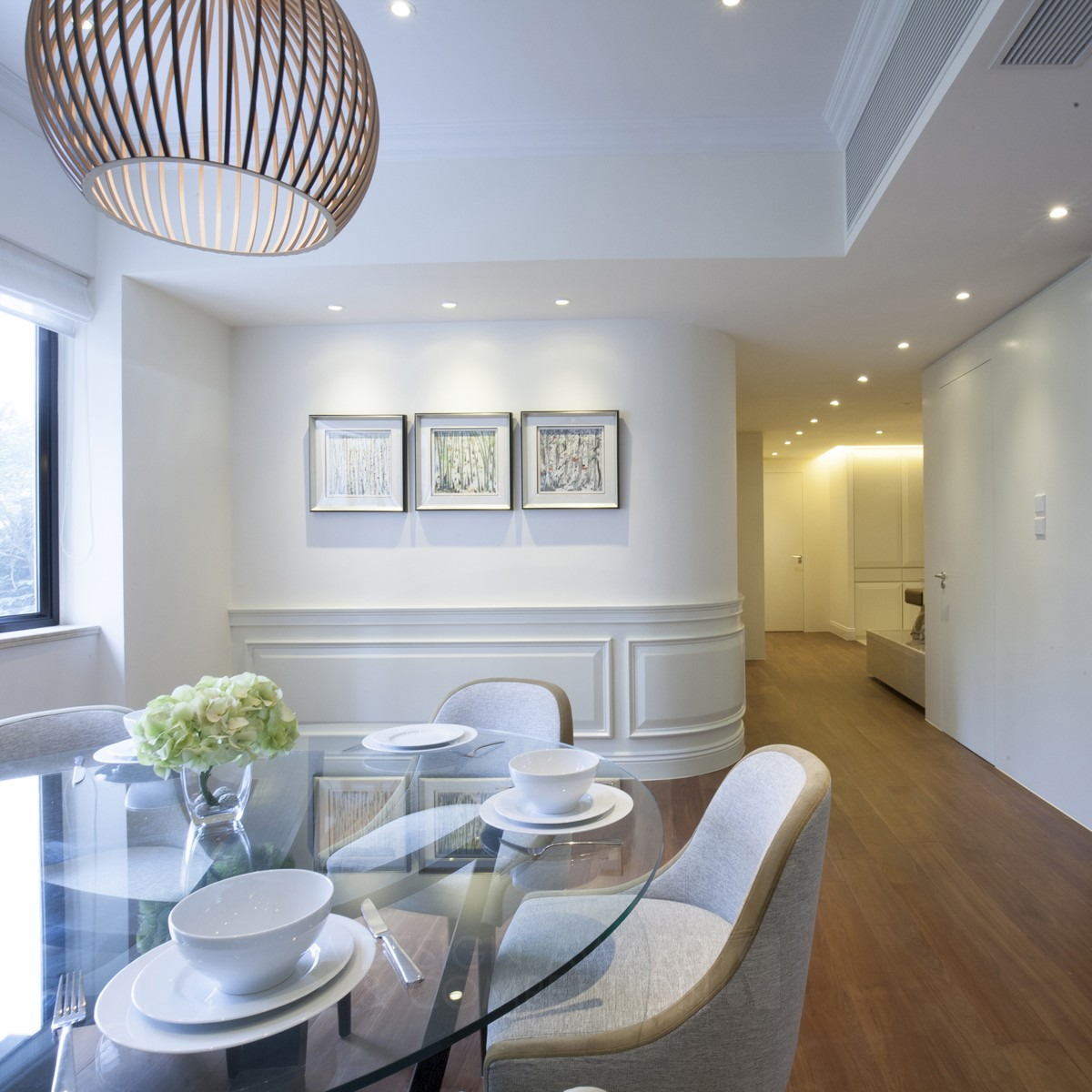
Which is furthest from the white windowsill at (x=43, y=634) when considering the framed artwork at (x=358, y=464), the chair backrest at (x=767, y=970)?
the chair backrest at (x=767, y=970)

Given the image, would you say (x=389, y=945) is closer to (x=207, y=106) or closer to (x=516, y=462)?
(x=207, y=106)

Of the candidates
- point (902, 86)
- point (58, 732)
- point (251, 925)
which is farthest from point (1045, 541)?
point (58, 732)

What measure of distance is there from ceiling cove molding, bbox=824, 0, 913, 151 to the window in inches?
132

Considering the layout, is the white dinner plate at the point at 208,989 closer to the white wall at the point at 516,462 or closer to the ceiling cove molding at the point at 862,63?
the ceiling cove molding at the point at 862,63

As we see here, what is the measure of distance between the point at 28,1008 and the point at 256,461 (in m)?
3.55

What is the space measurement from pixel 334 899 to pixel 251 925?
0.75 ft

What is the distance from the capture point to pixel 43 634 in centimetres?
293

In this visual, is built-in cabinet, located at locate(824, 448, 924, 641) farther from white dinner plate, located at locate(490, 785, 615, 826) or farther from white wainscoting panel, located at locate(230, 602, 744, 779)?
white dinner plate, located at locate(490, 785, 615, 826)

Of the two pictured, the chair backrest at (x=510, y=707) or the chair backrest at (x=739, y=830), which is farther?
the chair backrest at (x=510, y=707)

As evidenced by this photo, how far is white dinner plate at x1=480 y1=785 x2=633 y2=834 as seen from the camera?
1331 mm

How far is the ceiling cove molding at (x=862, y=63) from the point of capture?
2.37 meters

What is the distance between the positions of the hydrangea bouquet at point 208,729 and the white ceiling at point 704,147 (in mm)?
2234

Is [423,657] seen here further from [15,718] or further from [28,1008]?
[28,1008]

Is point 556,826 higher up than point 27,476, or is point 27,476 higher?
point 27,476
